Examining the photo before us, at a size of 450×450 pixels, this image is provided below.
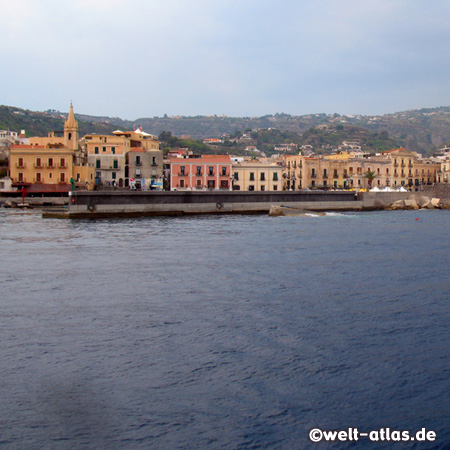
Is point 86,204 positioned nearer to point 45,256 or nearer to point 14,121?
point 45,256

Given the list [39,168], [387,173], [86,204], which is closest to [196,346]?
[86,204]

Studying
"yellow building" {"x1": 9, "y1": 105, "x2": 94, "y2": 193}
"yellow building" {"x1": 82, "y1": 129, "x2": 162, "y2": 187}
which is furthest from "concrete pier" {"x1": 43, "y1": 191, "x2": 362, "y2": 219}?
"yellow building" {"x1": 82, "y1": 129, "x2": 162, "y2": 187}

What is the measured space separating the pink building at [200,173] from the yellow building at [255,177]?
2.30 metres

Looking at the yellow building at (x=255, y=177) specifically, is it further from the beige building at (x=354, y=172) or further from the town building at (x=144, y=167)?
the beige building at (x=354, y=172)

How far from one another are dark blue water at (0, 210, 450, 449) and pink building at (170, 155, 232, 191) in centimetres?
5176

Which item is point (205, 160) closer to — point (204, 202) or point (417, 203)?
point (204, 202)

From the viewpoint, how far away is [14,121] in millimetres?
188250

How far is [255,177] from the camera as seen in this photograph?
280 ft

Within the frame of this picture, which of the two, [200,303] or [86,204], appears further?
[86,204]

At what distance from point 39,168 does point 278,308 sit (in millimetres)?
67087

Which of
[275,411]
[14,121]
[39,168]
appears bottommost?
A: [275,411]

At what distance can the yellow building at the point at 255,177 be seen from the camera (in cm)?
8450

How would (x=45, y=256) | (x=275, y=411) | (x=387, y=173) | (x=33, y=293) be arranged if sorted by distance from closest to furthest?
(x=275, y=411)
(x=33, y=293)
(x=45, y=256)
(x=387, y=173)

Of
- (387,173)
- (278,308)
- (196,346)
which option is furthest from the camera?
(387,173)
